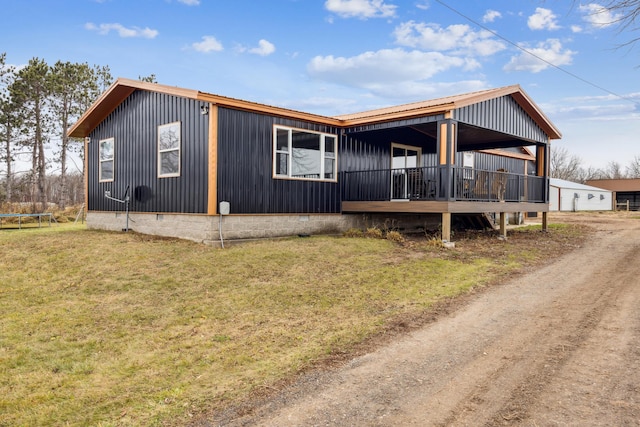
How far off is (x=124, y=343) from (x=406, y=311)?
350cm

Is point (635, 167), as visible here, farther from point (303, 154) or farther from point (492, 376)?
point (492, 376)

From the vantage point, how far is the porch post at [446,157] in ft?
35.3

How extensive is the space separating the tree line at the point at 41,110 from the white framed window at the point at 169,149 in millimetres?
18578

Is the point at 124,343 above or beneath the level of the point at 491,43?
beneath

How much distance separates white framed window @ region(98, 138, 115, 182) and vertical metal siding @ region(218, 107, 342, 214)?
5614mm

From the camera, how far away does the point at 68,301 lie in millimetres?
6652

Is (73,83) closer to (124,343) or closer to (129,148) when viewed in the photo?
(129,148)

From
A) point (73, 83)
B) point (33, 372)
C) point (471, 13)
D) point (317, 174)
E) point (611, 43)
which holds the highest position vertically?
point (73, 83)

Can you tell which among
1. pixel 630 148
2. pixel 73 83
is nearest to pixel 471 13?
pixel 73 83

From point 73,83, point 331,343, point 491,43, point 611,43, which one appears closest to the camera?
point 331,343

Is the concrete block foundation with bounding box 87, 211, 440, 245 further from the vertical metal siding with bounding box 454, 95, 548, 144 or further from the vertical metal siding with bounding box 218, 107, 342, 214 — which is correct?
the vertical metal siding with bounding box 454, 95, 548, 144

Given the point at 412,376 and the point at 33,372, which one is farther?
the point at 33,372

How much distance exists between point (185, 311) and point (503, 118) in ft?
36.8

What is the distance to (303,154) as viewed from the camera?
12.2m
